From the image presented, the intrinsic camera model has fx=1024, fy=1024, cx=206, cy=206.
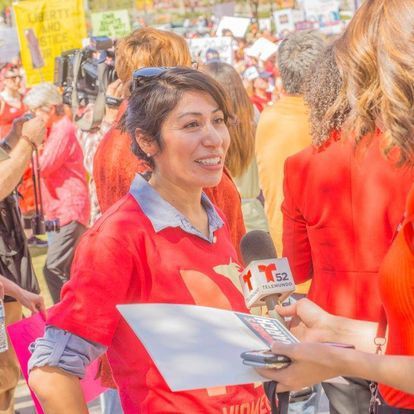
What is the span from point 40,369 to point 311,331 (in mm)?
666

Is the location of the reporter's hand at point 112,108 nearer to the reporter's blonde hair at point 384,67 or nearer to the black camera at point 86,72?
the black camera at point 86,72

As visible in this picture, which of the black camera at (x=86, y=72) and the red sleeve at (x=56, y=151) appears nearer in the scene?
the black camera at (x=86, y=72)

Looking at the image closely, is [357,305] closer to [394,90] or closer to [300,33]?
Result: [394,90]

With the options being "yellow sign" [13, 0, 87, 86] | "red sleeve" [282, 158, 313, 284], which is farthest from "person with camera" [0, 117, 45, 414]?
"yellow sign" [13, 0, 87, 86]

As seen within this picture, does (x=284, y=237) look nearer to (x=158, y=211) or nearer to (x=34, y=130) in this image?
(x=158, y=211)

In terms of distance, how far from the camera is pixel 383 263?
2.29 metres

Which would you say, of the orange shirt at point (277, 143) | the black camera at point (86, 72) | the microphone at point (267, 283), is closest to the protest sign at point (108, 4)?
the black camera at point (86, 72)

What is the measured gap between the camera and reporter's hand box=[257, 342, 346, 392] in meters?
2.06

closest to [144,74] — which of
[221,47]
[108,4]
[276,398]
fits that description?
[276,398]

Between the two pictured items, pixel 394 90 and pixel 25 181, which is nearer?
pixel 394 90

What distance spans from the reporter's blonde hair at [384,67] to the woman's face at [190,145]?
0.43m

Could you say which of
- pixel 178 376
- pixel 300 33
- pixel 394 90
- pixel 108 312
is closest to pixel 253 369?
pixel 178 376

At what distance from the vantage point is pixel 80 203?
8.49 m

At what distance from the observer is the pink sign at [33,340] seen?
114 inches
